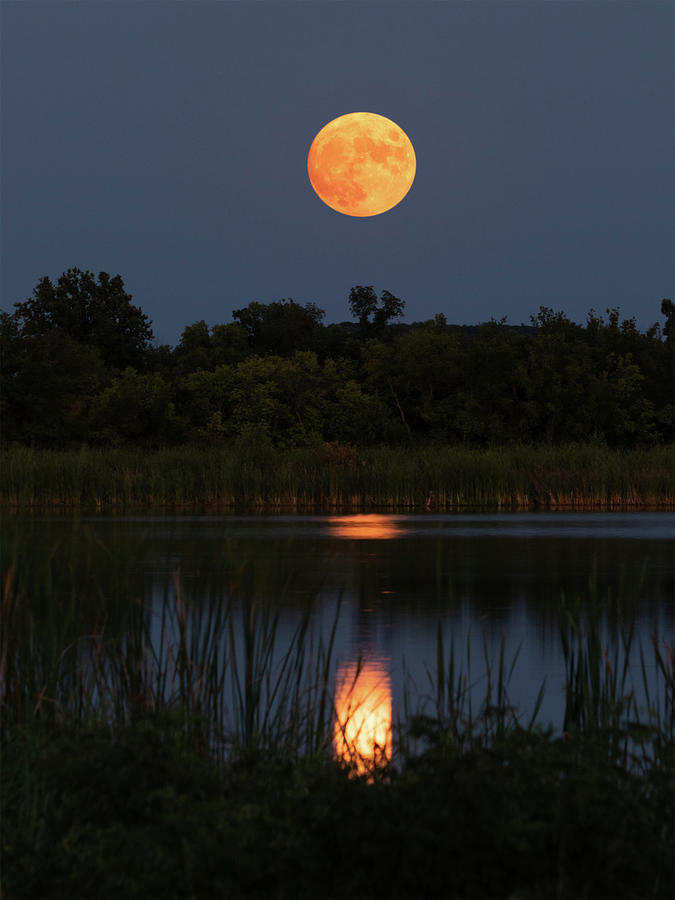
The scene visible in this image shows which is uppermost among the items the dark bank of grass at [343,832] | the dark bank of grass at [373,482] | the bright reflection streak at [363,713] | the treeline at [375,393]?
the treeline at [375,393]

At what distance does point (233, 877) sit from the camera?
3.30 m

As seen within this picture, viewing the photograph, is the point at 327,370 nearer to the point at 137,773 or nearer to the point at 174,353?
the point at 174,353

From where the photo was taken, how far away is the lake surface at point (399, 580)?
5.76m

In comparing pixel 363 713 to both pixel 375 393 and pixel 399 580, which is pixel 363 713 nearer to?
pixel 399 580

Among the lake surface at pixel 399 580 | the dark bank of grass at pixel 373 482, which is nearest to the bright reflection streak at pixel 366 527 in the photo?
the lake surface at pixel 399 580

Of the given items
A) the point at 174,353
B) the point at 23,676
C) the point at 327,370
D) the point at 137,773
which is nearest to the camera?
the point at 137,773

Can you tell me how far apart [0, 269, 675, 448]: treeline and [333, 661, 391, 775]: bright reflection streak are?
100 feet

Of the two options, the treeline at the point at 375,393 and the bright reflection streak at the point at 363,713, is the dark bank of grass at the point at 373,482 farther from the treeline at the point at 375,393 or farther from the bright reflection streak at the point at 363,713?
the bright reflection streak at the point at 363,713

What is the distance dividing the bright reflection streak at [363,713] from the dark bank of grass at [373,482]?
60.8 ft

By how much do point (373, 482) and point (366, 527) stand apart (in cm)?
537

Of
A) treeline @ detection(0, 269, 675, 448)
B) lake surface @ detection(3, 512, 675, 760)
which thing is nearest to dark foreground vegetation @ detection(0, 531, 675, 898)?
lake surface @ detection(3, 512, 675, 760)

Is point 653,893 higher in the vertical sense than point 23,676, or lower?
lower

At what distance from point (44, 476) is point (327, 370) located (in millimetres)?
20457

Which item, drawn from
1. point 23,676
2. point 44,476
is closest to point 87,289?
point 44,476
